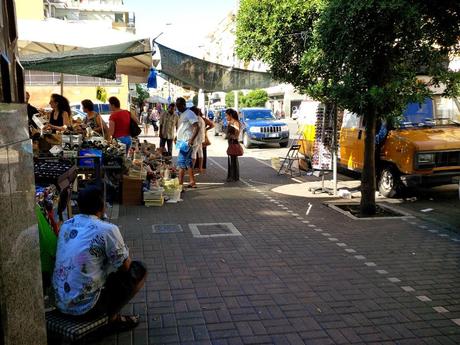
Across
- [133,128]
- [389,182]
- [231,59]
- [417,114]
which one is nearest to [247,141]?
[133,128]

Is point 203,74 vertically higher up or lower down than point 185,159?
higher up

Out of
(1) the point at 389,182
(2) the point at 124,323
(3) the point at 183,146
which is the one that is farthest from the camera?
(3) the point at 183,146

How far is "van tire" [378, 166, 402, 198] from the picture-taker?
9.70 metres

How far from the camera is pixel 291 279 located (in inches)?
205

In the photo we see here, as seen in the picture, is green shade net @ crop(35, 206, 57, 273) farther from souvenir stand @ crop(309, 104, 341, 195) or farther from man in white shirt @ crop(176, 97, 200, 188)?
souvenir stand @ crop(309, 104, 341, 195)

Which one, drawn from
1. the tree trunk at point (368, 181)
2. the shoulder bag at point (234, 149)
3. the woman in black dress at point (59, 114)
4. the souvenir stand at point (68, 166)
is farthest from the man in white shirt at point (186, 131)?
the tree trunk at point (368, 181)

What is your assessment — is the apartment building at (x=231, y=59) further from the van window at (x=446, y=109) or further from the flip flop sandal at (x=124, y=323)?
the flip flop sandal at (x=124, y=323)

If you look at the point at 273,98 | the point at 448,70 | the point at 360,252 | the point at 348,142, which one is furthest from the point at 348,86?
the point at 273,98

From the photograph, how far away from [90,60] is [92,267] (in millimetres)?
5459

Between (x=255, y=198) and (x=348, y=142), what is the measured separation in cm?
305

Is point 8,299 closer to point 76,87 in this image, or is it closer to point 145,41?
point 145,41

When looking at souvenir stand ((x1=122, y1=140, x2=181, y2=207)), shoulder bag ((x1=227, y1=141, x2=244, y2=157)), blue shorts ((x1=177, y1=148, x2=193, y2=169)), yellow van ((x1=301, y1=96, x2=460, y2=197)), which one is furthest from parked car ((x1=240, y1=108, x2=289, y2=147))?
souvenir stand ((x1=122, y1=140, x2=181, y2=207))

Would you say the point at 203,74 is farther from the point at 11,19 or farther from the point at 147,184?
the point at 11,19

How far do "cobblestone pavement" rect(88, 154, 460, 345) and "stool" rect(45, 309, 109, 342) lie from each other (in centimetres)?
37
